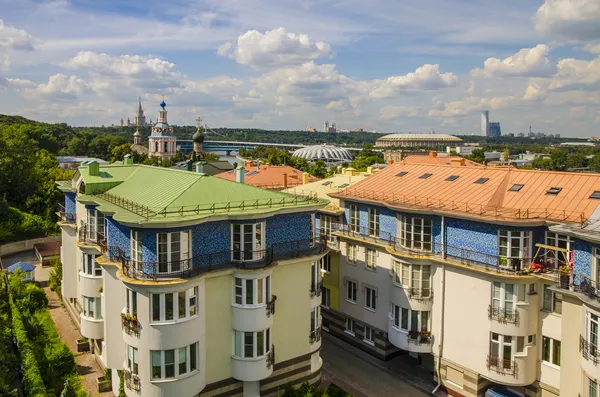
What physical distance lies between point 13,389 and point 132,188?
1235 cm

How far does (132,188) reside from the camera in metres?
29.7

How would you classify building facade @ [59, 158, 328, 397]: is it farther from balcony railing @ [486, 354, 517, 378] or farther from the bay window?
balcony railing @ [486, 354, 517, 378]

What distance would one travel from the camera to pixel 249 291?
2427 centimetres

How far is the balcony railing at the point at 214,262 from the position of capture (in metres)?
22.4

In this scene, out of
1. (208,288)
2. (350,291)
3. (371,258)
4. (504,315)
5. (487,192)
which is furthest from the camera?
(350,291)

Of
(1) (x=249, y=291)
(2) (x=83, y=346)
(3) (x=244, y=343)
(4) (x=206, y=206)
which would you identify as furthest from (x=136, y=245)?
(2) (x=83, y=346)

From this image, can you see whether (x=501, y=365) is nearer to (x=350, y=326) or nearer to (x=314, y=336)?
(x=314, y=336)

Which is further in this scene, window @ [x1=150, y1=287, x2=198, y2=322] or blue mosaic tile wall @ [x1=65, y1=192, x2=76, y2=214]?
blue mosaic tile wall @ [x1=65, y1=192, x2=76, y2=214]

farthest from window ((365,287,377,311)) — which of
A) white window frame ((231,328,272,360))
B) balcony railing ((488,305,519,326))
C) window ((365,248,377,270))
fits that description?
white window frame ((231,328,272,360))

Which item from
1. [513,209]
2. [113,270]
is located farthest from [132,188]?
[513,209]

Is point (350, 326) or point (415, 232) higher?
point (415, 232)

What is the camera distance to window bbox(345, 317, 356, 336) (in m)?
35.2

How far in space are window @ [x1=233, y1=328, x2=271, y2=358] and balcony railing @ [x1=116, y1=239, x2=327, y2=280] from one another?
3425 mm

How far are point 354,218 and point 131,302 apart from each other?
17235 mm
